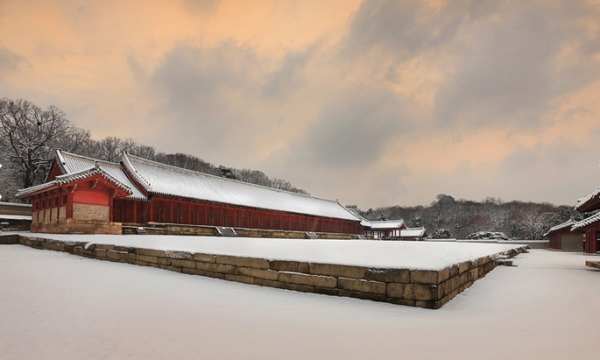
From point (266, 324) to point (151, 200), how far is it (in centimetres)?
2208

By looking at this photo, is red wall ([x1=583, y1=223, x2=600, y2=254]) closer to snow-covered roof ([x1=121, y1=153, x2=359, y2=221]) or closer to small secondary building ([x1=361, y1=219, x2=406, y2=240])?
snow-covered roof ([x1=121, y1=153, x2=359, y2=221])

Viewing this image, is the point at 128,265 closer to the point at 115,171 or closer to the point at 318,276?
the point at 318,276

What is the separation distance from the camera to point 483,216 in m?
69.2

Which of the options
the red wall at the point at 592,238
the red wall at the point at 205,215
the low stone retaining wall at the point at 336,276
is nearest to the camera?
the low stone retaining wall at the point at 336,276

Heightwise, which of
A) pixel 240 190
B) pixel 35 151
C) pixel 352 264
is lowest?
pixel 352 264

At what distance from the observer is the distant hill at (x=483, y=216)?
5146 centimetres

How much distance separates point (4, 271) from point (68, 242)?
4.37m

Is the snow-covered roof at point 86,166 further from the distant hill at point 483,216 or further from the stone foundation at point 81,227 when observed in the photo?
the distant hill at point 483,216

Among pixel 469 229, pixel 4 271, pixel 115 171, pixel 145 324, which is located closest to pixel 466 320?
pixel 145 324

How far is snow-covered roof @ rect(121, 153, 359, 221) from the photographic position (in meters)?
24.4

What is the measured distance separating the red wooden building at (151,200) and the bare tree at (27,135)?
11.8 metres

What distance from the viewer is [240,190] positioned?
32.8m

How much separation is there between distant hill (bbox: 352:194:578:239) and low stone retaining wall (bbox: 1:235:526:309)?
5553 centimetres

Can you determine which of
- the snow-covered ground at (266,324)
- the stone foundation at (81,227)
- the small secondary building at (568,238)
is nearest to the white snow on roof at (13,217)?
the stone foundation at (81,227)
